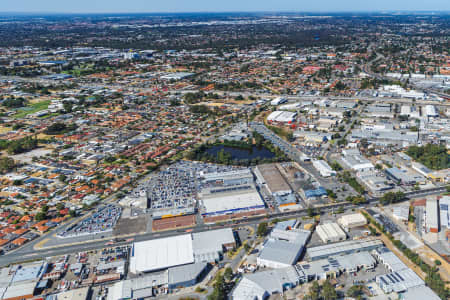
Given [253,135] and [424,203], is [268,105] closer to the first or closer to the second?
[253,135]

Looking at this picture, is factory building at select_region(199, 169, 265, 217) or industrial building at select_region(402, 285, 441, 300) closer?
industrial building at select_region(402, 285, 441, 300)

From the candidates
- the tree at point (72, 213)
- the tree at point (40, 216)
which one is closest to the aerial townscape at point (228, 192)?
the tree at point (72, 213)

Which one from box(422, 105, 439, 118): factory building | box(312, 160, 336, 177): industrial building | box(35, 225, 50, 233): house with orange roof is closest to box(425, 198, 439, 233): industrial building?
box(312, 160, 336, 177): industrial building

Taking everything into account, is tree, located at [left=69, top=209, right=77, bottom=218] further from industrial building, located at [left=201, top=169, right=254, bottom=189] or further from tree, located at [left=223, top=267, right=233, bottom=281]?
tree, located at [left=223, top=267, right=233, bottom=281]

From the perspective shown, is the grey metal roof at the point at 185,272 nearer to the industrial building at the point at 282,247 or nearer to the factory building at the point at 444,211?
the industrial building at the point at 282,247

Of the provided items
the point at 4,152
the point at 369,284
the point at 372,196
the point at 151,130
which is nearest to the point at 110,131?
the point at 151,130

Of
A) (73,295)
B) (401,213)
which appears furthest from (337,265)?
(73,295)

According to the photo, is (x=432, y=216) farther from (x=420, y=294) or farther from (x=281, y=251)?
(x=281, y=251)
